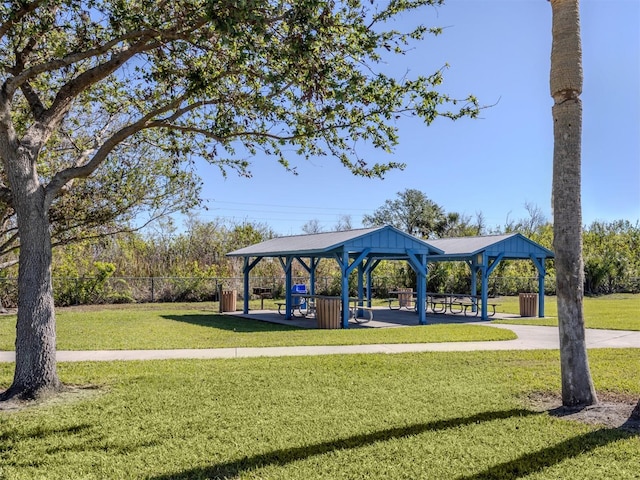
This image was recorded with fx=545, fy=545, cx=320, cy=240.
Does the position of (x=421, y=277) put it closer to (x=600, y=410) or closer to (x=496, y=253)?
(x=496, y=253)

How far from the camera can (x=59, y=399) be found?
21.9 ft

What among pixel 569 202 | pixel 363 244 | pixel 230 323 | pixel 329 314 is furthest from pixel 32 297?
pixel 363 244

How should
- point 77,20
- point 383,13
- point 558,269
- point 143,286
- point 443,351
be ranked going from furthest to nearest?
point 143,286 → point 443,351 → point 77,20 → point 383,13 → point 558,269

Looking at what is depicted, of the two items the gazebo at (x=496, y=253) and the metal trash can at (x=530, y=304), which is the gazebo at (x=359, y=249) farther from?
the metal trash can at (x=530, y=304)

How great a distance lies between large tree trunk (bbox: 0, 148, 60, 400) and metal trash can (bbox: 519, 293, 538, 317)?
54.4 ft

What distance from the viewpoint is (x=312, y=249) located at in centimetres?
1620

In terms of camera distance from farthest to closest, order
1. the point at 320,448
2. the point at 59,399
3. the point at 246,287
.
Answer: the point at 246,287 < the point at 59,399 < the point at 320,448

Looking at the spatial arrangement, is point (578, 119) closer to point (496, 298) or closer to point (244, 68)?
point (244, 68)

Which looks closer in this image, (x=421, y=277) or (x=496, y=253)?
(x=421, y=277)

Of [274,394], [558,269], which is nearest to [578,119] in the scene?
[558,269]

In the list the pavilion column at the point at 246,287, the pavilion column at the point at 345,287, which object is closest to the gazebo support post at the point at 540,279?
the pavilion column at the point at 345,287

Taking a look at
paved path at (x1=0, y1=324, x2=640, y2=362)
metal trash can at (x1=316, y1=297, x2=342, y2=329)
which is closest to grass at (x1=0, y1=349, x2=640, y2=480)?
paved path at (x1=0, y1=324, x2=640, y2=362)

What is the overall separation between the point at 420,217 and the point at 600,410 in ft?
166

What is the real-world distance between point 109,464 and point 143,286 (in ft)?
72.1
